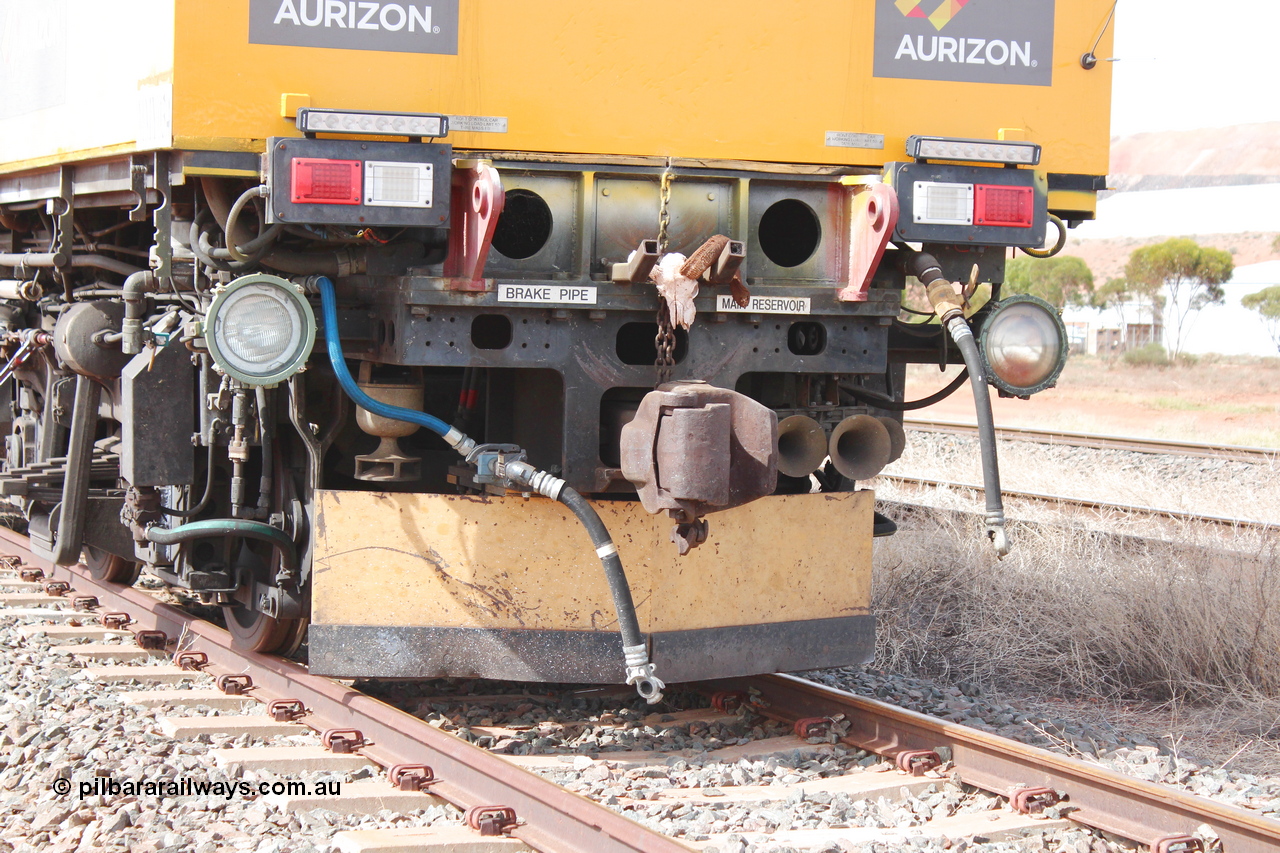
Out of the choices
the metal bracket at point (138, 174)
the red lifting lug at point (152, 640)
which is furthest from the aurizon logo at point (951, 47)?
the red lifting lug at point (152, 640)

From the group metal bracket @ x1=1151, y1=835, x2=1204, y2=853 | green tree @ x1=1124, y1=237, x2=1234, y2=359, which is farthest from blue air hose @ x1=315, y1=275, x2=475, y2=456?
green tree @ x1=1124, y1=237, x2=1234, y2=359

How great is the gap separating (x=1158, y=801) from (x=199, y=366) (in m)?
3.62

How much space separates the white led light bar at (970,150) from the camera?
181 inches

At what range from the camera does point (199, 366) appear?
16.4 ft

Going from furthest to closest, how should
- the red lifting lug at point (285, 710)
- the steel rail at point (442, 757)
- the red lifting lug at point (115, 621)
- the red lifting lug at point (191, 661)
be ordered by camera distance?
the red lifting lug at point (115, 621) < the red lifting lug at point (191, 661) < the red lifting lug at point (285, 710) < the steel rail at point (442, 757)

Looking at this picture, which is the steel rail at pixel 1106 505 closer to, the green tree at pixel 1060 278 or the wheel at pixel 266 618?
the wheel at pixel 266 618

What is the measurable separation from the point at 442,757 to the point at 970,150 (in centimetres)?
271

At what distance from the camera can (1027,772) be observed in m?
4.16

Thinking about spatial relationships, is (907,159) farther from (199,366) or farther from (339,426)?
(199,366)

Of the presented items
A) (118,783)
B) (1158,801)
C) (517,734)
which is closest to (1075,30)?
(1158,801)

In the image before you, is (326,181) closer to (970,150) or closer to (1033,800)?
(970,150)

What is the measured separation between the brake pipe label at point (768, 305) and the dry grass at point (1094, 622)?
2.11 metres

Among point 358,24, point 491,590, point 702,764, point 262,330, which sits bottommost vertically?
point 702,764

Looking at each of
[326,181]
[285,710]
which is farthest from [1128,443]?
[326,181]
